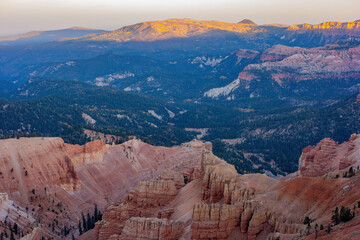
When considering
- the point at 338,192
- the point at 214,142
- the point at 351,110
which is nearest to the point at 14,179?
the point at 338,192

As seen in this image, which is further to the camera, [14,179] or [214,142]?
[214,142]

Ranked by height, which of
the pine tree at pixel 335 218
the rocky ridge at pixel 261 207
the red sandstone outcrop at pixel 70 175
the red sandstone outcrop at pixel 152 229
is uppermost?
the pine tree at pixel 335 218

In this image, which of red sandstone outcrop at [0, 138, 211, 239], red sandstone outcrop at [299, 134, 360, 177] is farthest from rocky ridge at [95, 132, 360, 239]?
red sandstone outcrop at [299, 134, 360, 177]

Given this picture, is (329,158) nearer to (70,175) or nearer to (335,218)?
(335,218)

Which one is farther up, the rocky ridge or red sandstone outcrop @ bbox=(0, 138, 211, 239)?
→ the rocky ridge

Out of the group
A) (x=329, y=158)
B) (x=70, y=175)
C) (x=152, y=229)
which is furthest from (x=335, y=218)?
(x=70, y=175)

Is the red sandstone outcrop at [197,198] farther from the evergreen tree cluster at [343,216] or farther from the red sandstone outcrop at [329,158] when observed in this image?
the evergreen tree cluster at [343,216]

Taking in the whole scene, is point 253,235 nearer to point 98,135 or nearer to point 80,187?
point 80,187

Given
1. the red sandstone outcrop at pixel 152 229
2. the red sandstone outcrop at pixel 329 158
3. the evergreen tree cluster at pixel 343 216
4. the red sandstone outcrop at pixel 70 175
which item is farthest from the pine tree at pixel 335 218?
the red sandstone outcrop at pixel 70 175

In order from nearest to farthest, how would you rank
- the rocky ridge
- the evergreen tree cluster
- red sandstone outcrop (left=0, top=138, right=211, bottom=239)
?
the evergreen tree cluster < the rocky ridge < red sandstone outcrop (left=0, top=138, right=211, bottom=239)

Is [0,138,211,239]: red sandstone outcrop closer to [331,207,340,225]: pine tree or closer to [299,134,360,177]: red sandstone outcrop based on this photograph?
[299,134,360,177]: red sandstone outcrop

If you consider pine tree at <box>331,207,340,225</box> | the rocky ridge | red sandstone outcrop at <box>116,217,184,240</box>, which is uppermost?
pine tree at <box>331,207,340,225</box>
